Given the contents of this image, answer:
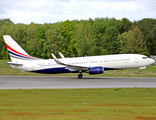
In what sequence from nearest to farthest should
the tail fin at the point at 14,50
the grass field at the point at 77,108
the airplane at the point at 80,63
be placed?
the grass field at the point at 77,108 → the airplane at the point at 80,63 → the tail fin at the point at 14,50

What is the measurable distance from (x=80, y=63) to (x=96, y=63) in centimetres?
244

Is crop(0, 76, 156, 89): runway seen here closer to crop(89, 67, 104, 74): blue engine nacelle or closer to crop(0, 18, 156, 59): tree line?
crop(89, 67, 104, 74): blue engine nacelle

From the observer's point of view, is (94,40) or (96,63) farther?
(94,40)

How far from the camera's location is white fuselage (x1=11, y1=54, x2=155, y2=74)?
134ft

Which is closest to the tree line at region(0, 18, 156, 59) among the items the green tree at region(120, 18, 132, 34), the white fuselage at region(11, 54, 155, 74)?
the green tree at region(120, 18, 132, 34)

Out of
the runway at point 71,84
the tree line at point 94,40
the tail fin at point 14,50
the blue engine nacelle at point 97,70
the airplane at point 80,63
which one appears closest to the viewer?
the runway at point 71,84

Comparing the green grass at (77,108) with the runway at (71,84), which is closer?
the green grass at (77,108)

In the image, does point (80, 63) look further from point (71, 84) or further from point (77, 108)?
point (77, 108)

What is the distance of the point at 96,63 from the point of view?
40875 mm

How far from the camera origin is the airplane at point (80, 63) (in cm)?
4062

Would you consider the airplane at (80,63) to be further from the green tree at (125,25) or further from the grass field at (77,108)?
the green tree at (125,25)

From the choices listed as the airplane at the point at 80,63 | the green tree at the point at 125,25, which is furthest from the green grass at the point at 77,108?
the green tree at the point at 125,25

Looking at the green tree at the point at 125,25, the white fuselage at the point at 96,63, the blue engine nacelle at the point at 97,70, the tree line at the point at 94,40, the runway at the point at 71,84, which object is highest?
the green tree at the point at 125,25

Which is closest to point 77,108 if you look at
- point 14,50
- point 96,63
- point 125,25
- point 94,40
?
point 96,63
